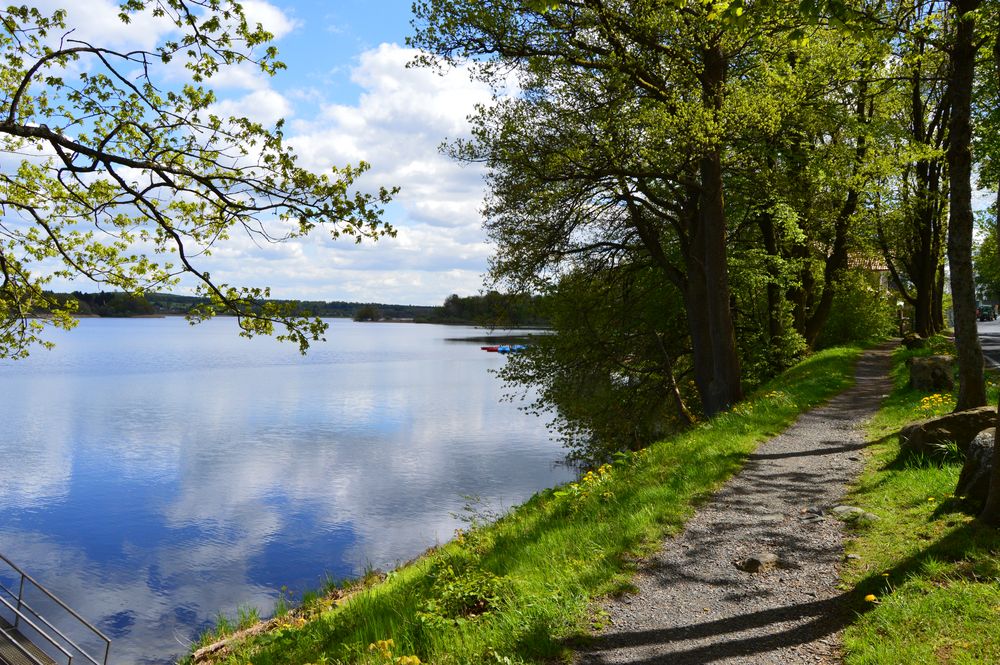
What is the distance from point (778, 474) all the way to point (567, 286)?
1311 cm

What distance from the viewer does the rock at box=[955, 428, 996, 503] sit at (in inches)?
260

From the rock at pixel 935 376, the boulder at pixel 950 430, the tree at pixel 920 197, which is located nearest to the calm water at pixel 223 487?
the rock at pixel 935 376

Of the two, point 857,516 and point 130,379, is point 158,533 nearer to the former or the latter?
point 857,516

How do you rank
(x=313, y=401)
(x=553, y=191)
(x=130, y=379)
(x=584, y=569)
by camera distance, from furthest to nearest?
(x=130, y=379) → (x=313, y=401) → (x=553, y=191) → (x=584, y=569)

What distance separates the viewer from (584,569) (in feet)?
21.5

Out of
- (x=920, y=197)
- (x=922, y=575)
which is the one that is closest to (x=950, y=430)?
(x=922, y=575)

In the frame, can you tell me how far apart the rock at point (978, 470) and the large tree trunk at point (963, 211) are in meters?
3.79

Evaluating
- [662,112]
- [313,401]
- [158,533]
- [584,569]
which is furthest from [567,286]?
[313,401]

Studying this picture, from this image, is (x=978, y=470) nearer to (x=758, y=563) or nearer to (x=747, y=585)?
(x=758, y=563)

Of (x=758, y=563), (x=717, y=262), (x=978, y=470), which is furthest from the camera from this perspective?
(x=717, y=262)

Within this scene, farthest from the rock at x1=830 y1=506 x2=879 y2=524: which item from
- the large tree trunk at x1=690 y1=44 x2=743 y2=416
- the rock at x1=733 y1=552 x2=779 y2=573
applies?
the large tree trunk at x1=690 y1=44 x2=743 y2=416

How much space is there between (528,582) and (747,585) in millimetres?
1935

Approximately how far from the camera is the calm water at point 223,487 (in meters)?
16.7

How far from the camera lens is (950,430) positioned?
29.0 feet
